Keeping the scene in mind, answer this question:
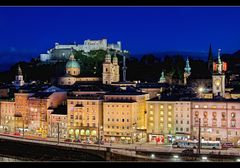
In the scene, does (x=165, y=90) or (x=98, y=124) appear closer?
(x=98, y=124)

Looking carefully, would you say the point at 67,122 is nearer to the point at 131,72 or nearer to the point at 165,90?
the point at 165,90

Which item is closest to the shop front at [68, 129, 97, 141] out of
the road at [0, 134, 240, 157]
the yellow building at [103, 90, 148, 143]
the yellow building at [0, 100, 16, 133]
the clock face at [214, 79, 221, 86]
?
the yellow building at [103, 90, 148, 143]

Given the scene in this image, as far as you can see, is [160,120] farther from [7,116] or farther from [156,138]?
[7,116]

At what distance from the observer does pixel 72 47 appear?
29125mm

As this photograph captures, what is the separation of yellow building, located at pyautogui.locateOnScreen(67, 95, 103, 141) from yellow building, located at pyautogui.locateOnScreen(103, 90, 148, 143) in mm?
370

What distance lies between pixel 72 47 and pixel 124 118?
1602 cm

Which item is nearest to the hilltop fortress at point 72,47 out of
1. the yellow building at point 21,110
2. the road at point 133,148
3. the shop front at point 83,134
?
the yellow building at point 21,110

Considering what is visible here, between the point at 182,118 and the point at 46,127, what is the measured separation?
204 inches

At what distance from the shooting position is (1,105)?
1823 centimetres

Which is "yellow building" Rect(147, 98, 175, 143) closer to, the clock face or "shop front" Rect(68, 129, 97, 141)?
Result: "shop front" Rect(68, 129, 97, 141)

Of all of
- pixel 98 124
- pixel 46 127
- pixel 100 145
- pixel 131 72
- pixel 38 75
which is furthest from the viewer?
pixel 38 75
